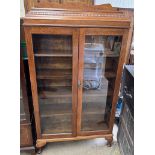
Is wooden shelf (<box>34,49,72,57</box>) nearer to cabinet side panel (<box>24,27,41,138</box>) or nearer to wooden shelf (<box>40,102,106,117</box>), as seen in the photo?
cabinet side panel (<box>24,27,41,138</box>)

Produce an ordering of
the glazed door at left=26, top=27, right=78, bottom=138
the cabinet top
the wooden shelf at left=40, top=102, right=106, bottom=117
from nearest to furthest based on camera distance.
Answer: the cabinet top
the glazed door at left=26, top=27, right=78, bottom=138
the wooden shelf at left=40, top=102, right=106, bottom=117

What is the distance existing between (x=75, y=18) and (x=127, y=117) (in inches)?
39.0

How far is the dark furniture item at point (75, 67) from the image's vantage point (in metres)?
1.30

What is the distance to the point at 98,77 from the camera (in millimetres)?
1708

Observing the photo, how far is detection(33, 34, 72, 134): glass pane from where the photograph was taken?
1.45m

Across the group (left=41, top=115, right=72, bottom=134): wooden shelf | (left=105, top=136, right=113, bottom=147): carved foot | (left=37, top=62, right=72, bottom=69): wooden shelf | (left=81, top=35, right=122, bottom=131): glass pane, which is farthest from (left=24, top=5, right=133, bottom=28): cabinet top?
(left=105, top=136, right=113, bottom=147): carved foot

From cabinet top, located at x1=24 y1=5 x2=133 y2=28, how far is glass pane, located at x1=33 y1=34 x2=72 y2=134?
14 cm

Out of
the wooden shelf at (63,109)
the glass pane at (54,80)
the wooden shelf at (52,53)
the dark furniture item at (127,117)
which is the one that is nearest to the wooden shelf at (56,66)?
the glass pane at (54,80)

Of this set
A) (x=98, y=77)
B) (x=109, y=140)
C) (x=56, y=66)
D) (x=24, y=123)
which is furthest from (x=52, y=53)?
(x=109, y=140)

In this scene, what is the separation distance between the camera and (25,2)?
1.98 m
